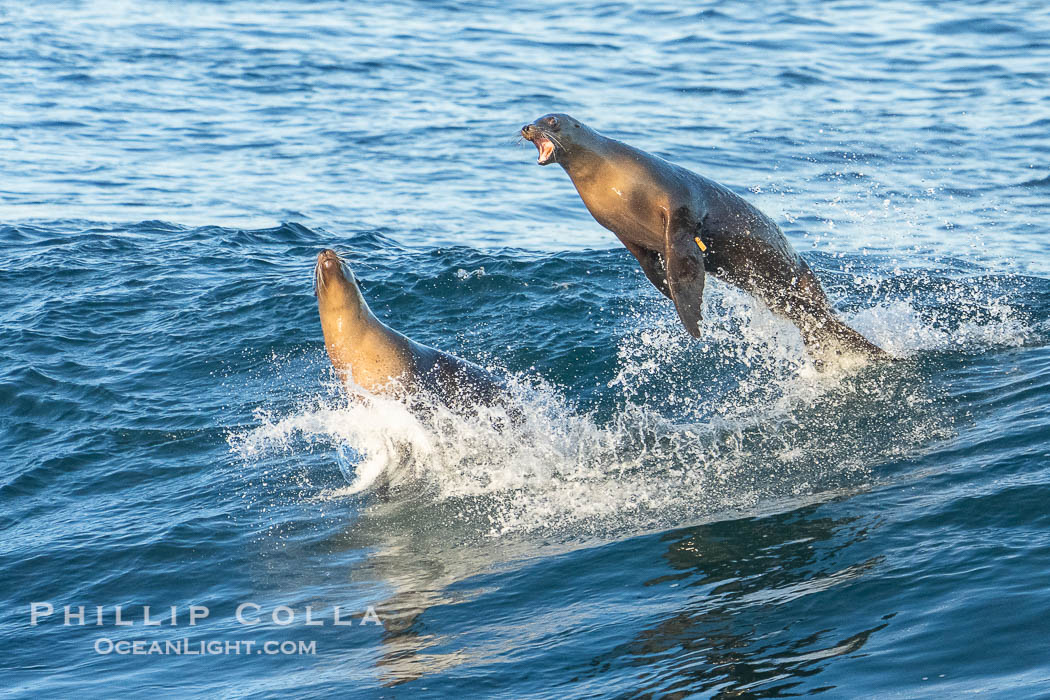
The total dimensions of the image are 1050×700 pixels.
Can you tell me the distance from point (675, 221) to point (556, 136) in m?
0.99

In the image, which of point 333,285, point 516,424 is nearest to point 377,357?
point 333,285

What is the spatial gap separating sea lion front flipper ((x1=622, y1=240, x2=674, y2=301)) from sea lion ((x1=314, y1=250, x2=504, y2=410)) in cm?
135

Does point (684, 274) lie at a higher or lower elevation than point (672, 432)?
higher

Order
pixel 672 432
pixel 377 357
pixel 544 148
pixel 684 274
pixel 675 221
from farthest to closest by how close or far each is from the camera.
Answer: pixel 377 357 → pixel 672 432 → pixel 675 221 → pixel 684 274 → pixel 544 148

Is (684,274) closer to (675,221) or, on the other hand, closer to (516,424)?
(675,221)

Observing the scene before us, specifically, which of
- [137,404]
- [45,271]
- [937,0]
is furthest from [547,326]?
[937,0]

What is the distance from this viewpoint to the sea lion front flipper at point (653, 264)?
29.4 feet

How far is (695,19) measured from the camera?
26781mm

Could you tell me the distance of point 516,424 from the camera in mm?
8891

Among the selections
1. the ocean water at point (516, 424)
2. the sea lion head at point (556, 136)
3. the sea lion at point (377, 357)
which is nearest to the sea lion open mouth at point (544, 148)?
the sea lion head at point (556, 136)

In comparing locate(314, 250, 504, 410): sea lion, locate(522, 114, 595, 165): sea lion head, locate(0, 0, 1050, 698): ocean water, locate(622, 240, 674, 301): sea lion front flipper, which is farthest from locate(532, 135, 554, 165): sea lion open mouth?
locate(0, 0, 1050, 698): ocean water

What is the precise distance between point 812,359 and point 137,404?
17.4ft

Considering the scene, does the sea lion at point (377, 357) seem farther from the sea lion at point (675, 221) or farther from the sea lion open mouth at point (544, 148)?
the sea lion open mouth at point (544, 148)

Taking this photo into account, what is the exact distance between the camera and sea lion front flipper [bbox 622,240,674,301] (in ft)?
29.4
